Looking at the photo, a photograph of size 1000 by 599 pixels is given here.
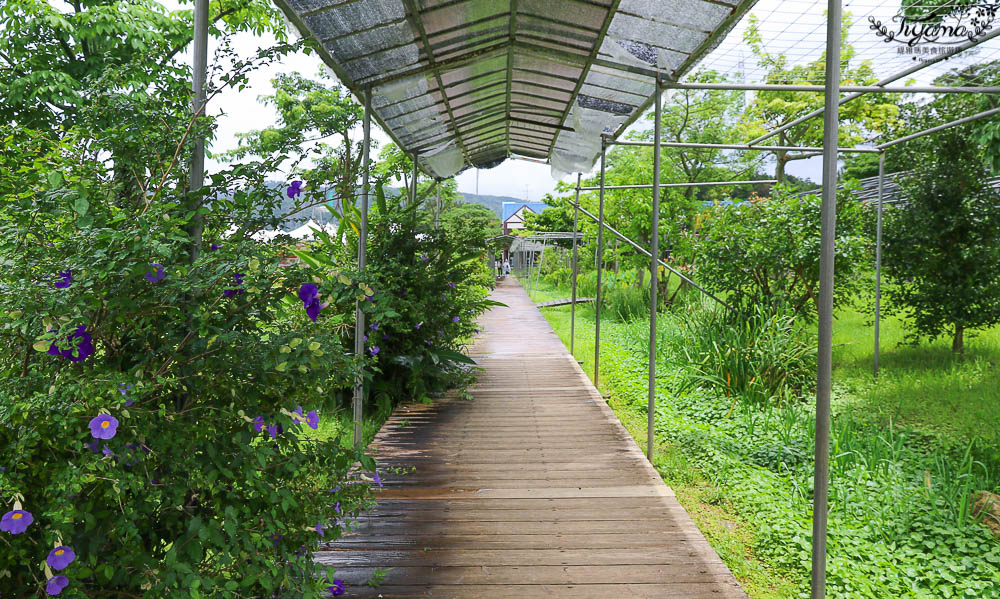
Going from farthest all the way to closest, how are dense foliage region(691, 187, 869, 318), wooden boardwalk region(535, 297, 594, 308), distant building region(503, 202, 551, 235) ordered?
distant building region(503, 202, 551, 235) → wooden boardwalk region(535, 297, 594, 308) → dense foliage region(691, 187, 869, 318)

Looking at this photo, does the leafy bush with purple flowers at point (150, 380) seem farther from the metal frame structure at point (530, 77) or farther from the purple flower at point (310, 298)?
the metal frame structure at point (530, 77)

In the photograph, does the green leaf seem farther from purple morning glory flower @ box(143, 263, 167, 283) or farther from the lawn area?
the lawn area

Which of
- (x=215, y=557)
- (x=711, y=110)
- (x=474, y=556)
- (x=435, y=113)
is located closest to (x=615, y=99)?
(x=435, y=113)

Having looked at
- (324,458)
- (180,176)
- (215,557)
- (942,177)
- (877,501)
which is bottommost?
(877,501)

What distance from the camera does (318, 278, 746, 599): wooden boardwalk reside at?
7.75ft

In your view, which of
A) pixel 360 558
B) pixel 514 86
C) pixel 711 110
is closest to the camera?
pixel 360 558

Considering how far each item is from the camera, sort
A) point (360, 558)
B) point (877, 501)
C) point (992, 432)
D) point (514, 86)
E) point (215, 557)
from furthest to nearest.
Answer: point (514, 86) → point (992, 432) → point (877, 501) → point (360, 558) → point (215, 557)

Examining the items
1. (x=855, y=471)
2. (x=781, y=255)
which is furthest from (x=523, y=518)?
(x=781, y=255)

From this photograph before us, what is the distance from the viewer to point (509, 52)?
417cm

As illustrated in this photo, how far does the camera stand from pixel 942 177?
6.86 meters

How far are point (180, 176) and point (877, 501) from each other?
11.9 feet

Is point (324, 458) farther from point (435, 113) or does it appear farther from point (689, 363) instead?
point (689, 363)

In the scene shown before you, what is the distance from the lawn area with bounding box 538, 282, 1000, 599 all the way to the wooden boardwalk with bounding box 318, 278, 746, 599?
392 millimetres

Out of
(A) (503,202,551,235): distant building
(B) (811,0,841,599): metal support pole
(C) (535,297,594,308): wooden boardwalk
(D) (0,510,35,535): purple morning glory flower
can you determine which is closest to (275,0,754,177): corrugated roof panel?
(B) (811,0,841,599): metal support pole
